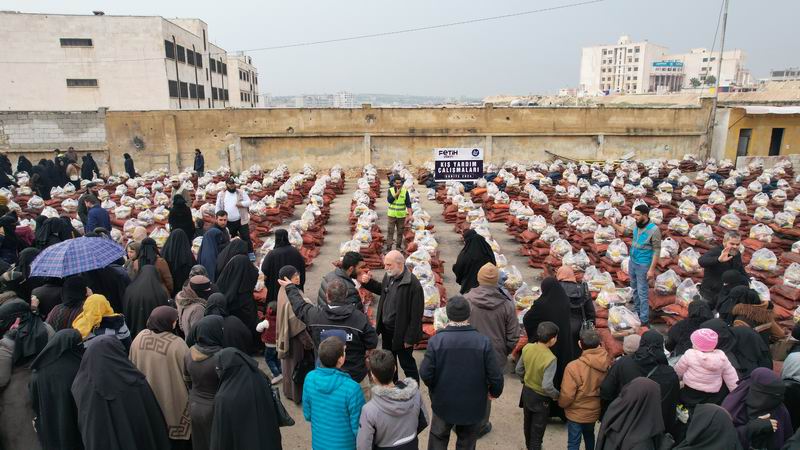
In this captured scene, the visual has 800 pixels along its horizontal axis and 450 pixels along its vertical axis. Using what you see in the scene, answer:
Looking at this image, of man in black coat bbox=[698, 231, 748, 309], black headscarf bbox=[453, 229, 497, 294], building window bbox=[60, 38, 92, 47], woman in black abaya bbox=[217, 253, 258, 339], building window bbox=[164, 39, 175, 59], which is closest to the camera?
woman in black abaya bbox=[217, 253, 258, 339]

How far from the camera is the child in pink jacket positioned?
11.0ft

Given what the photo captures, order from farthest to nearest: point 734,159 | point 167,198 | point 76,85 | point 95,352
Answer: point 76,85 < point 734,159 < point 167,198 < point 95,352

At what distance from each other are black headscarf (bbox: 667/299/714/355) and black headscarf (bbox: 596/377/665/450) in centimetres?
121

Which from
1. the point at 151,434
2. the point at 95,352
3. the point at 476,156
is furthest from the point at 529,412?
the point at 476,156

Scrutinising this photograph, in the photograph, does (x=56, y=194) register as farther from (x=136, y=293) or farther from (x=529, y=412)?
(x=529, y=412)

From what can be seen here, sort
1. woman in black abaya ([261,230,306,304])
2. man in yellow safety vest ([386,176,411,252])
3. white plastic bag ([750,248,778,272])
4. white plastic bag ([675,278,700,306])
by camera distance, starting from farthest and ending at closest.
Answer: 1. man in yellow safety vest ([386,176,411,252])
2. white plastic bag ([750,248,778,272])
3. white plastic bag ([675,278,700,306])
4. woman in black abaya ([261,230,306,304])

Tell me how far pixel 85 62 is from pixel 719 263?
34.3 metres

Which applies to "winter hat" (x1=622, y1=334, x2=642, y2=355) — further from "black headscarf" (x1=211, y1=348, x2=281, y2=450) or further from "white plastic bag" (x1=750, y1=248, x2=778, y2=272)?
"white plastic bag" (x1=750, y1=248, x2=778, y2=272)

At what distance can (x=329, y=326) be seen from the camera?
363cm

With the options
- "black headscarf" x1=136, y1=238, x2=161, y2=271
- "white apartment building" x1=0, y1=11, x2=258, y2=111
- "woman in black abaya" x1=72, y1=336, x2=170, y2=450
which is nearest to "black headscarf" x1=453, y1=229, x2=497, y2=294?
"black headscarf" x1=136, y1=238, x2=161, y2=271

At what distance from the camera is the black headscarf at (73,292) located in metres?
3.98

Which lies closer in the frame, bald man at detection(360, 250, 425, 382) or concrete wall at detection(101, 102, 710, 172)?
bald man at detection(360, 250, 425, 382)

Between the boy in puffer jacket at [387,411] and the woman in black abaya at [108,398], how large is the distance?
1445 mm

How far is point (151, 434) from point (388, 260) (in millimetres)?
2066
